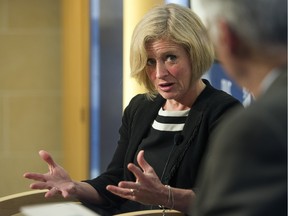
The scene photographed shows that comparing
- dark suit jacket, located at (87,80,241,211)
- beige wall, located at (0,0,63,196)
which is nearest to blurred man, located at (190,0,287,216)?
dark suit jacket, located at (87,80,241,211)

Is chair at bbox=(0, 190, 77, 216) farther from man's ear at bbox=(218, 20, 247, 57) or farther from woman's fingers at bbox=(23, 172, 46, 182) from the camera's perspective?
man's ear at bbox=(218, 20, 247, 57)

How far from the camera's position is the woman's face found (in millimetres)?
2557

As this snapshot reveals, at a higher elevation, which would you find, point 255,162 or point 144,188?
point 255,162

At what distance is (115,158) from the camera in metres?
2.79

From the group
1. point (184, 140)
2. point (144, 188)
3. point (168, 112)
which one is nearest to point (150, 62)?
point (168, 112)

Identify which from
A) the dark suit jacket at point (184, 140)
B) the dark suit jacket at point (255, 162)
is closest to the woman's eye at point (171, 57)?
the dark suit jacket at point (184, 140)

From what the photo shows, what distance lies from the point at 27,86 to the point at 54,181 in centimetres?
224

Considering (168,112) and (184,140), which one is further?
(168,112)

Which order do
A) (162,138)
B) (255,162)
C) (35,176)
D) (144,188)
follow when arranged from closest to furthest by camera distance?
(255,162)
(144,188)
(35,176)
(162,138)

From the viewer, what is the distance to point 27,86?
468 centimetres

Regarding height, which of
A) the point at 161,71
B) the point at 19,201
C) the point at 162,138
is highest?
the point at 161,71

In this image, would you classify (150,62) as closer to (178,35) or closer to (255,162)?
(178,35)

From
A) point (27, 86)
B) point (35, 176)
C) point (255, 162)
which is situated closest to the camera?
point (255, 162)

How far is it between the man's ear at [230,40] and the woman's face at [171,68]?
52.6 inches
